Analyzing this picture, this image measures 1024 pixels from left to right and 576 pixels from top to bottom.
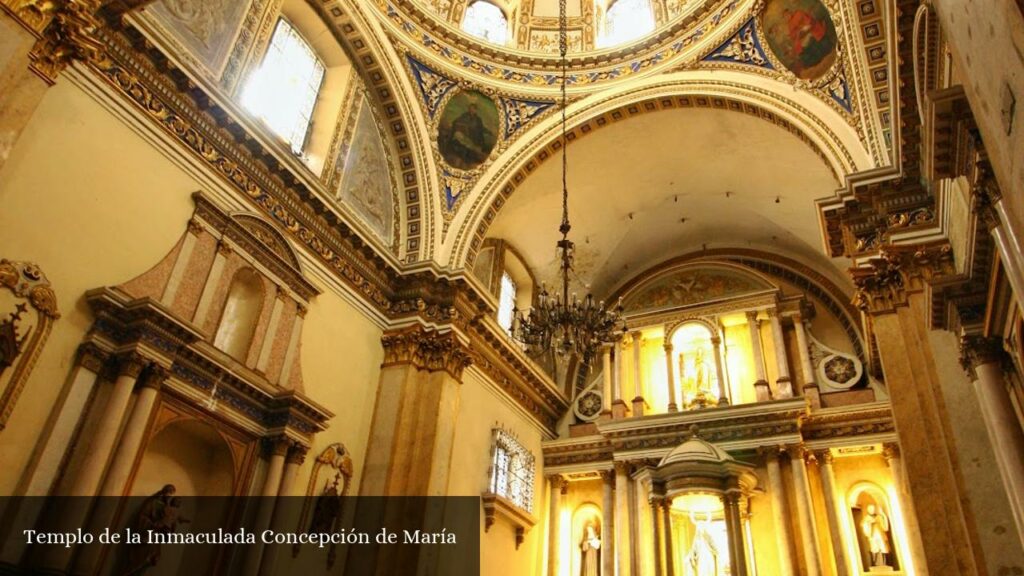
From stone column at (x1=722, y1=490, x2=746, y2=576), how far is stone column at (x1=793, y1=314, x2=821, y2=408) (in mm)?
2668

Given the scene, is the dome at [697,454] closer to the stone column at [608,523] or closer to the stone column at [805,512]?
the stone column at [805,512]

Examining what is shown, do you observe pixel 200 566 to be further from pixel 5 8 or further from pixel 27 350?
pixel 5 8

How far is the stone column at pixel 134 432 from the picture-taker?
5773 millimetres

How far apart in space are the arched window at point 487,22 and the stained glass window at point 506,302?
14.7 feet

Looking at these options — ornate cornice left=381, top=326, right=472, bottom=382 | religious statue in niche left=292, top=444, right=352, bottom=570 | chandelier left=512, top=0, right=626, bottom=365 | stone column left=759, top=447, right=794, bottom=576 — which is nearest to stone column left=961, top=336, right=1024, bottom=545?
chandelier left=512, top=0, right=626, bottom=365

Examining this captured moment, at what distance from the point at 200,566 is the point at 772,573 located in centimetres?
867

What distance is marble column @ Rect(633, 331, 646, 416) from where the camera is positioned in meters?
13.5

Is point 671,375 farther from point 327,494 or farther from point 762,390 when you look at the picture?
point 327,494

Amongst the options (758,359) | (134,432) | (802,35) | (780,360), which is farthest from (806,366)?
(134,432)

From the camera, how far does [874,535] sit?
432 inches

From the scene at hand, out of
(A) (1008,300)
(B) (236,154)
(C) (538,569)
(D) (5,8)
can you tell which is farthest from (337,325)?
(A) (1008,300)

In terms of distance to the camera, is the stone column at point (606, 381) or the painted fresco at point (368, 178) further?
the stone column at point (606, 381)

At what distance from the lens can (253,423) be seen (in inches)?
297

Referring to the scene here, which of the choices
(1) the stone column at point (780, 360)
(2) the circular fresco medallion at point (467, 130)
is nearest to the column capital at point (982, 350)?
(1) the stone column at point (780, 360)
